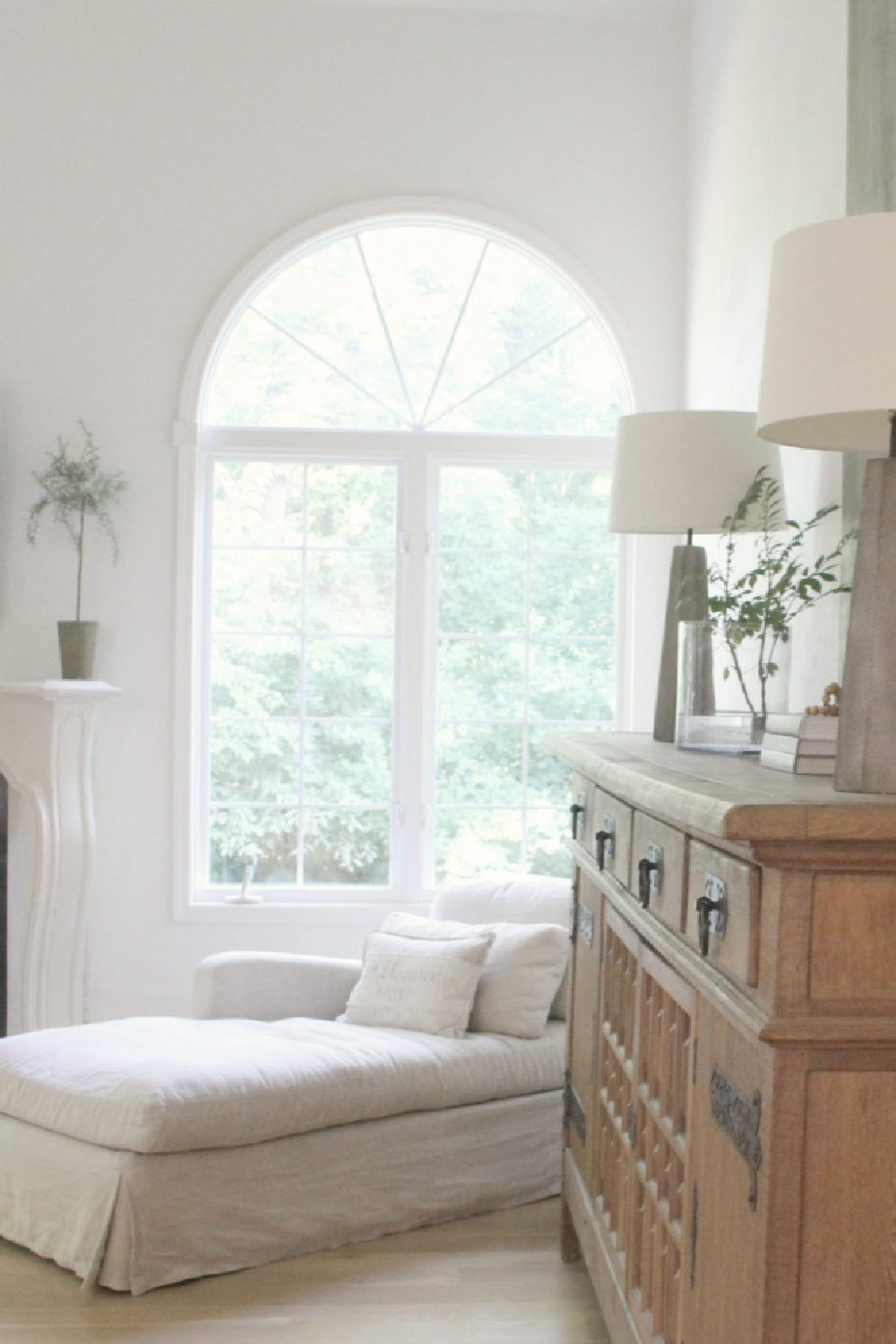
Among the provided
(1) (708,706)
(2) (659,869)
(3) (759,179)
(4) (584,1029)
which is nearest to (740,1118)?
(2) (659,869)

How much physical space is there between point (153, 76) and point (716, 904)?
4.09m

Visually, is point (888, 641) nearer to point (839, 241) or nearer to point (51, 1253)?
point (839, 241)

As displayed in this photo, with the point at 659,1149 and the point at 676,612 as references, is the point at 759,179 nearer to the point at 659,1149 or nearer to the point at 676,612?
the point at 676,612

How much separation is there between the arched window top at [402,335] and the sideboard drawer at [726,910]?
10.9 ft

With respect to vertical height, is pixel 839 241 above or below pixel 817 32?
below

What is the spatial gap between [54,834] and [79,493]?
3.70 ft

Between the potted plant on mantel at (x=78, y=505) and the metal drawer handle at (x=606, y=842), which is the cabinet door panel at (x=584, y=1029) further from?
the potted plant on mantel at (x=78, y=505)

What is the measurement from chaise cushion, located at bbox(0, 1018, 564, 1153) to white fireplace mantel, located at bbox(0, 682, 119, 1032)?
0.95 meters

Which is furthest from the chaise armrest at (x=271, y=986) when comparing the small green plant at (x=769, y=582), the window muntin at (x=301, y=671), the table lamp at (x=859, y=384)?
the table lamp at (x=859, y=384)

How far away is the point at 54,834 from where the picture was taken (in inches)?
180

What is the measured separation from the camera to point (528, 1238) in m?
3.40

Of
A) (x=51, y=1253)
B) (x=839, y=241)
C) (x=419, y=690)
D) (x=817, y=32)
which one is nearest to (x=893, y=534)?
(x=839, y=241)

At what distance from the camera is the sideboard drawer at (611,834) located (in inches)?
97.0

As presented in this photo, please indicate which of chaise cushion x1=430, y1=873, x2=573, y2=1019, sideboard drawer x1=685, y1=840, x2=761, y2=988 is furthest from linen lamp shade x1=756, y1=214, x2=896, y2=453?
chaise cushion x1=430, y1=873, x2=573, y2=1019
